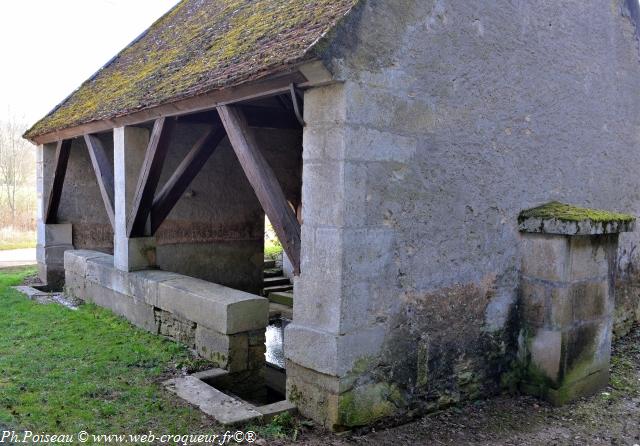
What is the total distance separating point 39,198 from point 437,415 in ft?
23.7

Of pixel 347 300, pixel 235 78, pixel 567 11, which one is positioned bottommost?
pixel 347 300

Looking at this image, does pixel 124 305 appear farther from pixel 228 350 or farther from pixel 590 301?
pixel 590 301

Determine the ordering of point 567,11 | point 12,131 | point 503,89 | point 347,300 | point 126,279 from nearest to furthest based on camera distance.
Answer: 1. point 347,300
2. point 503,89
3. point 567,11
4. point 126,279
5. point 12,131

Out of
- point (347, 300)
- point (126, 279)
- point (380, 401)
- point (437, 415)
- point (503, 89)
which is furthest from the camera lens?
point (126, 279)

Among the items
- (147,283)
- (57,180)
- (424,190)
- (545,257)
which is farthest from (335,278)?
(57,180)

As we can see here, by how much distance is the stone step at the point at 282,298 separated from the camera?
8180 mm

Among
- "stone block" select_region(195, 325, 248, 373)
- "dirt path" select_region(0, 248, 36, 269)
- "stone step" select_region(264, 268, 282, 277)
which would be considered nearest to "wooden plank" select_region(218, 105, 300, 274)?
"stone block" select_region(195, 325, 248, 373)

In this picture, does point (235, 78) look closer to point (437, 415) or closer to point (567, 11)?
point (437, 415)

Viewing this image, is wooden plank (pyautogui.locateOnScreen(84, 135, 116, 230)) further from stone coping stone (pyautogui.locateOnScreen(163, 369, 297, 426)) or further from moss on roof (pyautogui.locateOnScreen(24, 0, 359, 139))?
stone coping stone (pyautogui.locateOnScreen(163, 369, 297, 426))

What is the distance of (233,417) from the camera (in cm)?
366

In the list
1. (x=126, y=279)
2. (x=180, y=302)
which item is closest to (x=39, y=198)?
(x=126, y=279)

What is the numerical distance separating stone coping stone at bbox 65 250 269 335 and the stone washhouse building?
2cm

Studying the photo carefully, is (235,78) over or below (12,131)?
below

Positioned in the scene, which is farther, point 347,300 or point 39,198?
point 39,198
